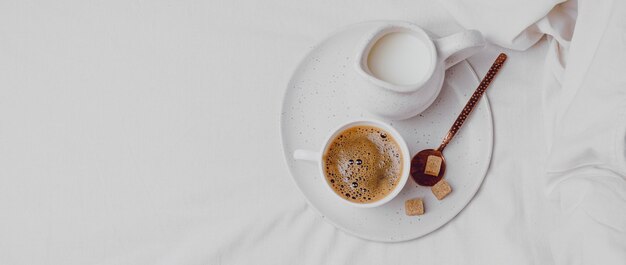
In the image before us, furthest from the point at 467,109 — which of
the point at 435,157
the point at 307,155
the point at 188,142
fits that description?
the point at 188,142

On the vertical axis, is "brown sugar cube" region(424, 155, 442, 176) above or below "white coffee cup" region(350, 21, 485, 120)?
below

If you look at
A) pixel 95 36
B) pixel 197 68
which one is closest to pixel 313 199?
pixel 197 68

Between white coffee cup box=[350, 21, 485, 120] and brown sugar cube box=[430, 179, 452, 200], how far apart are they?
0.30ft

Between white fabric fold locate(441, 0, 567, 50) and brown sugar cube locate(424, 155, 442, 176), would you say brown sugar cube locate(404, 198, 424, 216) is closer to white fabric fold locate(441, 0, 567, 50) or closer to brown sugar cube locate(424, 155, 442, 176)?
brown sugar cube locate(424, 155, 442, 176)

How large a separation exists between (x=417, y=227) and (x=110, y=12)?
0.49 m

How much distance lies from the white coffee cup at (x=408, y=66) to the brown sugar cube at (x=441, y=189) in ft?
0.30

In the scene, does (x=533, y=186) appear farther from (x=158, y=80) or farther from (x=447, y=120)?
(x=158, y=80)

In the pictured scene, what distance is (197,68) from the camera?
881mm

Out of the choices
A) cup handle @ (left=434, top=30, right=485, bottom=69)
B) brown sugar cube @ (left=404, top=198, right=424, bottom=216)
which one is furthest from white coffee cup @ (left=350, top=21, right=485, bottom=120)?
brown sugar cube @ (left=404, top=198, right=424, bottom=216)

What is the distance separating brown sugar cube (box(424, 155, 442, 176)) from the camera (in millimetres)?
790

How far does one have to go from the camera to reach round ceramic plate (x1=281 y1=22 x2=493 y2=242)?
0.80 m

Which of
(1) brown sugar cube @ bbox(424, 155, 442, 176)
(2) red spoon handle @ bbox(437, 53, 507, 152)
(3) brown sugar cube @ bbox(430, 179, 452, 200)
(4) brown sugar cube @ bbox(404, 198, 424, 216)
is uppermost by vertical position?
(2) red spoon handle @ bbox(437, 53, 507, 152)

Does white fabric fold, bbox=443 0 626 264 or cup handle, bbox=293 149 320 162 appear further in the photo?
cup handle, bbox=293 149 320 162

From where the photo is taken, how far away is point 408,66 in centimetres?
76
